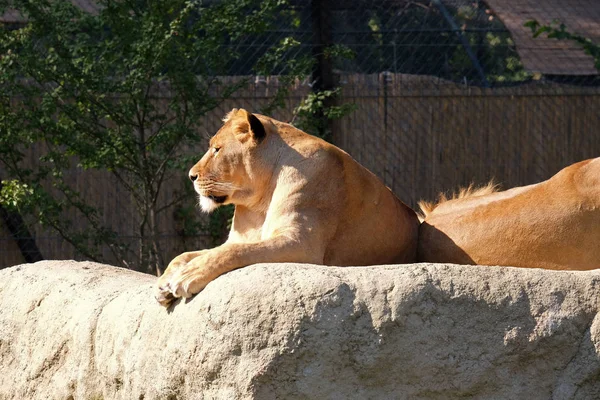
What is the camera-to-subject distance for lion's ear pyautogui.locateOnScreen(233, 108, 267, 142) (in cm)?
479

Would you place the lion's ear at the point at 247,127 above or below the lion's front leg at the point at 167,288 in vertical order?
above

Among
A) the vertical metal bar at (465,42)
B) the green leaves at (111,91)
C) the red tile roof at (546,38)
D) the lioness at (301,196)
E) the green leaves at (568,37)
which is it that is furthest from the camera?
the red tile roof at (546,38)

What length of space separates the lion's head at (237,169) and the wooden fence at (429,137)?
11.8ft

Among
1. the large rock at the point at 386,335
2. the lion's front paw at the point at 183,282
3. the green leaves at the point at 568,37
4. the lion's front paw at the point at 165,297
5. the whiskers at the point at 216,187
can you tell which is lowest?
the large rock at the point at 386,335

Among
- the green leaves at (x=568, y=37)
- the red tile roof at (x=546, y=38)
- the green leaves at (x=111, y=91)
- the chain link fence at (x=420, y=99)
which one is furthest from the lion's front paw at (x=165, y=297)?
the red tile roof at (x=546, y=38)

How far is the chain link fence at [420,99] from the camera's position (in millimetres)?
8680

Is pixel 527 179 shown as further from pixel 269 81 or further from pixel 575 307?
pixel 575 307

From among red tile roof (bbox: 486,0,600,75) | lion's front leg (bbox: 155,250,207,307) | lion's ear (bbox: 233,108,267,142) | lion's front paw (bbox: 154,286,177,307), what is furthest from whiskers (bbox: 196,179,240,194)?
red tile roof (bbox: 486,0,600,75)

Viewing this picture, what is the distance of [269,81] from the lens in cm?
866

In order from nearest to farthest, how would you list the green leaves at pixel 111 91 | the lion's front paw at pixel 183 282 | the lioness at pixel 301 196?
the lion's front paw at pixel 183 282, the lioness at pixel 301 196, the green leaves at pixel 111 91

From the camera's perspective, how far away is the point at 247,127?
4.86 meters

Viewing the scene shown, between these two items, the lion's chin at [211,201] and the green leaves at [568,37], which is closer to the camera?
the lion's chin at [211,201]

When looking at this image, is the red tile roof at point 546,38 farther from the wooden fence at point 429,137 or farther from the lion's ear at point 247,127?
the lion's ear at point 247,127

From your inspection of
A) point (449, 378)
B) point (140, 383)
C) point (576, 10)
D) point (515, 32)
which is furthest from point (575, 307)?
point (576, 10)
